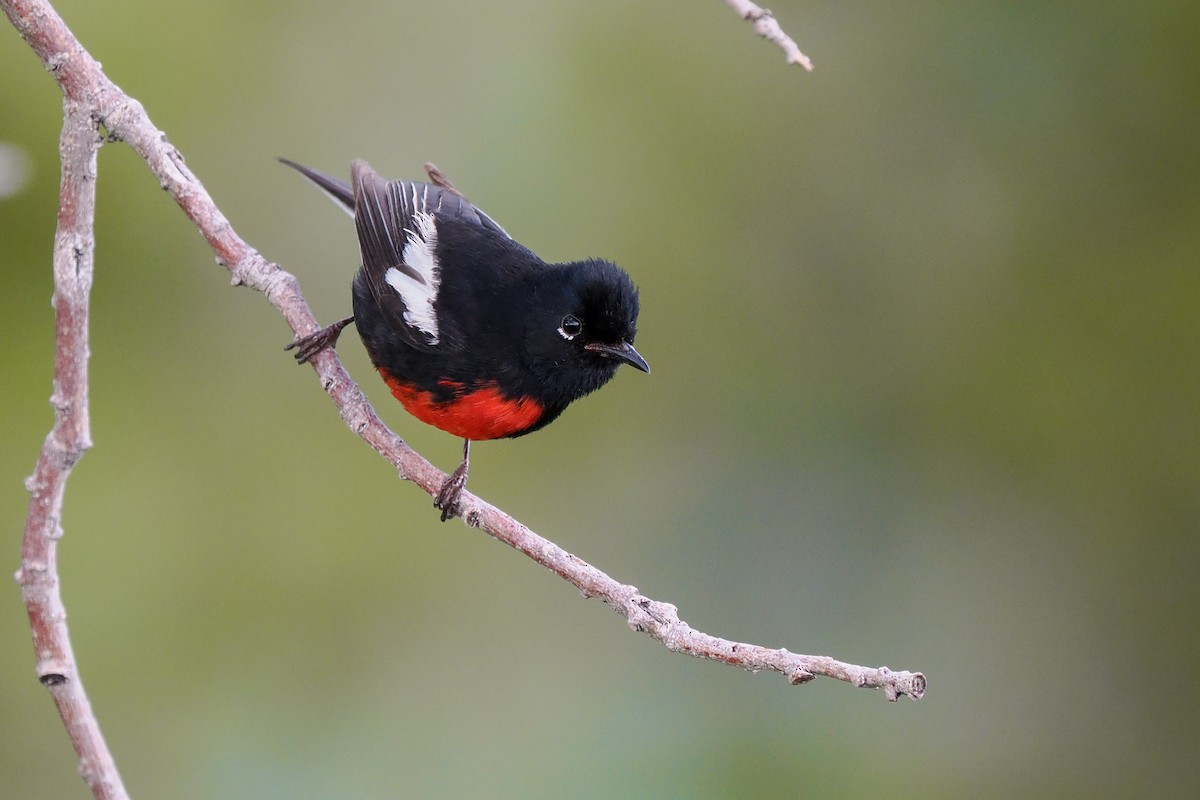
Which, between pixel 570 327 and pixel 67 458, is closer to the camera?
pixel 67 458

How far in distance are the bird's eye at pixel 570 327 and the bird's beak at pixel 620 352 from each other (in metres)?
0.04

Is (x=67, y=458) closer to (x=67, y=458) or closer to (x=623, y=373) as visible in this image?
(x=67, y=458)

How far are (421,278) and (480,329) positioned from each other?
0.26 metres

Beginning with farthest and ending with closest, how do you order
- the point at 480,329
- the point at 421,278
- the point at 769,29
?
1. the point at 421,278
2. the point at 480,329
3. the point at 769,29

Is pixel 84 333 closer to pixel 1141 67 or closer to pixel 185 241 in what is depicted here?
pixel 185 241

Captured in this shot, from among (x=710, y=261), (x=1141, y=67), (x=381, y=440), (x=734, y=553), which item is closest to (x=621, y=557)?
(x=734, y=553)

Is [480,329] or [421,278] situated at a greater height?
[421,278]

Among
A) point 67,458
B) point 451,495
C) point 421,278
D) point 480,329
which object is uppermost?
point 421,278

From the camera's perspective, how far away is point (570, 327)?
2.50 meters

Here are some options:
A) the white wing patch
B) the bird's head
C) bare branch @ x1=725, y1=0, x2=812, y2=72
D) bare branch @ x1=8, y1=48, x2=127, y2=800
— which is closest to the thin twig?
bare branch @ x1=8, y1=48, x2=127, y2=800

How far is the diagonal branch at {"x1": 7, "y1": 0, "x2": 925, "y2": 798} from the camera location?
5.57ft

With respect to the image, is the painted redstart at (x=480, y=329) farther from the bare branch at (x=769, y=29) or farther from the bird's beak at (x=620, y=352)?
the bare branch at (x=769, y=29)

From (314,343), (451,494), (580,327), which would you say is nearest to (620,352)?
(580,327)

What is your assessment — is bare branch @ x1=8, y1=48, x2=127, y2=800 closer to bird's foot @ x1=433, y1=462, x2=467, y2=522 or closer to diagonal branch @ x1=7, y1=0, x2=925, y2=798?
diagonal branch @ x1=7, y1=0, x2=925, y2=798
